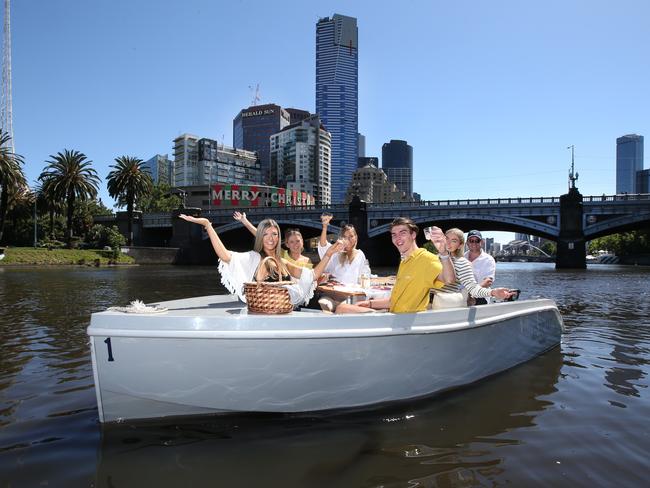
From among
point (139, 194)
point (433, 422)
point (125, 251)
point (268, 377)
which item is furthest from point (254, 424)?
point (139, 194)

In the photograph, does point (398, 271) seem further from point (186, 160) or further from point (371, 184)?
point (186, 160)

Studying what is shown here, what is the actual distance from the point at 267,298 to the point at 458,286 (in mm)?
2376

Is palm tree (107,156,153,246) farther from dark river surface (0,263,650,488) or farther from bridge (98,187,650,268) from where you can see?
dark river surface (0,263,650,488)

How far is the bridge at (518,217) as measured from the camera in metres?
45.4

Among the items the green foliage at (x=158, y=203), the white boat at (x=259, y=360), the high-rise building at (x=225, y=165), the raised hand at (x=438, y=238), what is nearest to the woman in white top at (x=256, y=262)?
the white boat at (x=259, y=360)

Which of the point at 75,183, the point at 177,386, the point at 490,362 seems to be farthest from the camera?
the point at 75,183

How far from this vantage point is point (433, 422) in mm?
4426

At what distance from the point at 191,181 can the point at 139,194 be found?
3897 inches

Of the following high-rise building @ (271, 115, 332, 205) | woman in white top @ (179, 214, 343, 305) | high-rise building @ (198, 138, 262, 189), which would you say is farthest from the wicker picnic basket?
high-rise building @ (271, 115, 332, 205)

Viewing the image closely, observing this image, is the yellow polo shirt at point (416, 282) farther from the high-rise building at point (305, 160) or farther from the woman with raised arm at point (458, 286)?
the high-rise building at point (305, 160)

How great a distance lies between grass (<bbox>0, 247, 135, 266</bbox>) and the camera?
41031mm

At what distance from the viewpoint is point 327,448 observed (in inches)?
149

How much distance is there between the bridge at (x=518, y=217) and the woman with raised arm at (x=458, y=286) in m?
40.1

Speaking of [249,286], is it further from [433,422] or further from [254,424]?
[433,422]
